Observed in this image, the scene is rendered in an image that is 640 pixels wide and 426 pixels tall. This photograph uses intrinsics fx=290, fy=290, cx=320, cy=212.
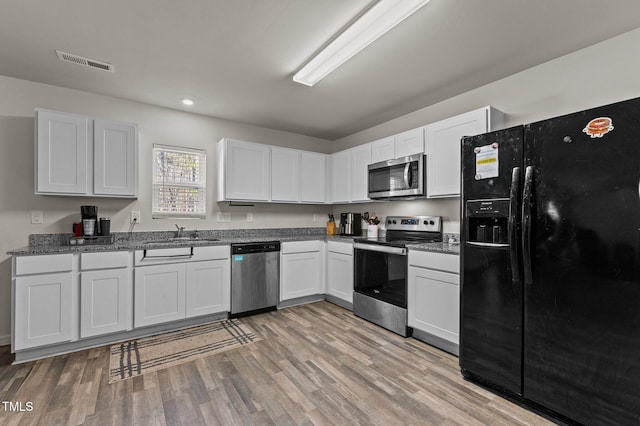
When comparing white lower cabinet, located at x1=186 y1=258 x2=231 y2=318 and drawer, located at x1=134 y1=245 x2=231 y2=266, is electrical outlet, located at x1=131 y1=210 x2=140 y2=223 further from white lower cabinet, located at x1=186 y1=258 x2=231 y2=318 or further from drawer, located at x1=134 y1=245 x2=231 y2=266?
white lower cabinet, located at x1=186 y1=258 x2=231 y2=318

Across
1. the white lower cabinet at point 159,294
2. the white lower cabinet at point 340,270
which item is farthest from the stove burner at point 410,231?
the white lower cabinet at point 159,294

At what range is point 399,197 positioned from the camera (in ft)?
11.2

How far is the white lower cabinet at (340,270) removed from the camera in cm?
370

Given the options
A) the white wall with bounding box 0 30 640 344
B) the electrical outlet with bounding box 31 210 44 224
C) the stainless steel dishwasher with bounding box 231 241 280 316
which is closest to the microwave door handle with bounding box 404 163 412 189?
the white wall with bounding box 0 30 640 344

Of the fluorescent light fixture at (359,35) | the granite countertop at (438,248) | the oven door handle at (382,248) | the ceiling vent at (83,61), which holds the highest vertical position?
the ceiling vent at (83,61)

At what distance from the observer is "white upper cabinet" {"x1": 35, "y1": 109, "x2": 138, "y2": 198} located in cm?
274

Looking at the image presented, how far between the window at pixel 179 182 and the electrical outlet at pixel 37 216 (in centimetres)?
99

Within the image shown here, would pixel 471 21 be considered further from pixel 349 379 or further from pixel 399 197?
pixel 349 379

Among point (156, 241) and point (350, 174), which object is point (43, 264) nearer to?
point (156, 241)

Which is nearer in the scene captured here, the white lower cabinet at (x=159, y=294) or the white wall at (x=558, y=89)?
the white wall at (x=558, y=89)

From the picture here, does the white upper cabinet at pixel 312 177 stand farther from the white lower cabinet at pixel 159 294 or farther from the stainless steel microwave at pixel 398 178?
the white lower cabinet at pixel 159 294

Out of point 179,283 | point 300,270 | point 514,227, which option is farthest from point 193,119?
point 514,227

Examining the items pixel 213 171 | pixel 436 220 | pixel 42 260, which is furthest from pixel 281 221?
pixel 42 260

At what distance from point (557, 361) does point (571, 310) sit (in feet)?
1.05
